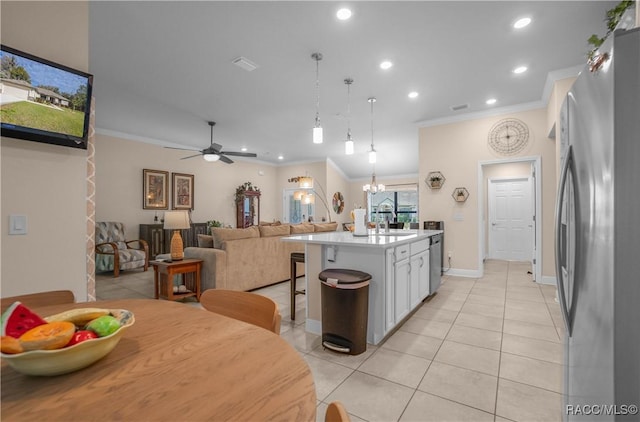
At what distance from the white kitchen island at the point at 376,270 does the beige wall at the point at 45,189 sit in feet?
5.50

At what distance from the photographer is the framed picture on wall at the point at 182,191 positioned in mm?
6945

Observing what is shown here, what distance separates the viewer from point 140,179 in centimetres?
638

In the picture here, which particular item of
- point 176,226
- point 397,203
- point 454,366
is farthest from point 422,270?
point 397,203

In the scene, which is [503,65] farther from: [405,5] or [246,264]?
[246,264]

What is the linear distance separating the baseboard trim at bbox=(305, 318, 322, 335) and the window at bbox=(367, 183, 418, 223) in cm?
752

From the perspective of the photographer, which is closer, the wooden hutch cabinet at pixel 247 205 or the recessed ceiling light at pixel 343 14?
the recessed ceiling light at pixel 343 14

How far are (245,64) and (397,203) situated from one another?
26.4ft

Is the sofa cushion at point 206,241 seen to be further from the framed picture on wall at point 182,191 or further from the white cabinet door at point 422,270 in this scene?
the framed picture on wall at point 182,191

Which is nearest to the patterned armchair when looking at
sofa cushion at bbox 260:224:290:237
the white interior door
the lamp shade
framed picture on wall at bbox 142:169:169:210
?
framed picture on wall at bbox 142:169:169:210

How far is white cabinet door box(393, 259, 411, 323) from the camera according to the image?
2.60 metres

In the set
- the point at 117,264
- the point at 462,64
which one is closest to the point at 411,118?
the point at 462,64

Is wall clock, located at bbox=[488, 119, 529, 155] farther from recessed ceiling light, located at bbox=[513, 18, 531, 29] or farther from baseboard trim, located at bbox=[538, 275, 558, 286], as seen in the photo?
recessed ceiling light, located at bbox=[513, 18, 531, 29]

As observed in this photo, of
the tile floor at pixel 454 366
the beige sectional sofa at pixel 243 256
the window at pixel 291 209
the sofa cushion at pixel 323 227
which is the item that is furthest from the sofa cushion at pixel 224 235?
the window at pixel 291 209

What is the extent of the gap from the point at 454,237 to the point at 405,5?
13.0 feet
